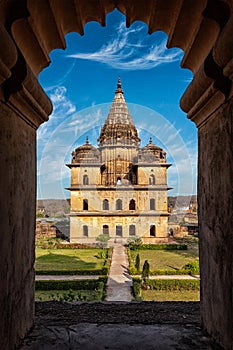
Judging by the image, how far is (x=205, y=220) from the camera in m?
2.15

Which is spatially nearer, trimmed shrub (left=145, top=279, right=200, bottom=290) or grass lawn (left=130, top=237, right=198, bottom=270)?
trimmed shrub (left=145, top=279, right=200, bottom=290)

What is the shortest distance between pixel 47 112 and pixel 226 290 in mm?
1758

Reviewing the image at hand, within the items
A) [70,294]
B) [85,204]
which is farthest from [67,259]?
[70,294]

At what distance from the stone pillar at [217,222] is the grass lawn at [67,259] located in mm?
17967

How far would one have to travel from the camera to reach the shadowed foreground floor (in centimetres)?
187

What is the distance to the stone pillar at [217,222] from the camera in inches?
67.9

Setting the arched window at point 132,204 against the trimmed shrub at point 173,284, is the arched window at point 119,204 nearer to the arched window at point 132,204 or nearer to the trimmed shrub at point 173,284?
the arched window at point 132,204

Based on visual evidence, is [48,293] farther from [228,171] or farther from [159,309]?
[228,171]

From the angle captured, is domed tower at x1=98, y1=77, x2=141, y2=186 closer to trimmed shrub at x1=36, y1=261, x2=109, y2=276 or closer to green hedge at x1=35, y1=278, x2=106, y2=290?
trimmed shrub at x1=36, y1=261, x2=109, y2=276

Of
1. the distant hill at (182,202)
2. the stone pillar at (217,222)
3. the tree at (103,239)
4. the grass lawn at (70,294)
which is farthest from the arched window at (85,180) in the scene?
the stone pillar at (217,222)

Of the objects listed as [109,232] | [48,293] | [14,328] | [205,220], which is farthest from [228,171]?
[109,232]

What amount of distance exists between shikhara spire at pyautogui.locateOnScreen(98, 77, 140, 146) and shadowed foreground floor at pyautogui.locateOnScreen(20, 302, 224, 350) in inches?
1255

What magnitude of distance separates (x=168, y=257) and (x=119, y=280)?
8.20m

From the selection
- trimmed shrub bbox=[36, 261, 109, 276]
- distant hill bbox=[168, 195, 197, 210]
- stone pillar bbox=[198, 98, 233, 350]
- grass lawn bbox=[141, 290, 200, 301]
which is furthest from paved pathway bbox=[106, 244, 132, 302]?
distant hill bbox=[168, 195, 197, 210]
